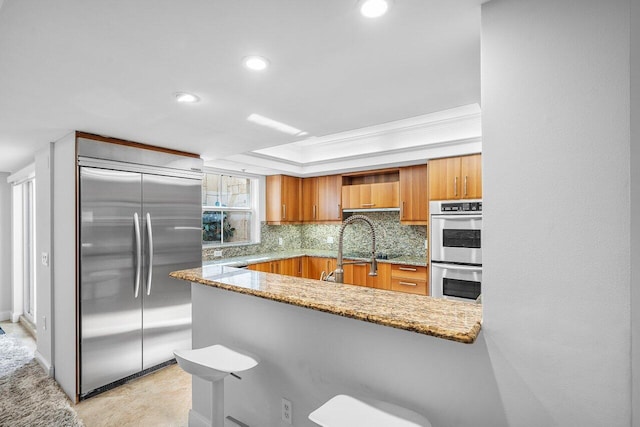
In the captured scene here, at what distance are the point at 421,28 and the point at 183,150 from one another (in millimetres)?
2735

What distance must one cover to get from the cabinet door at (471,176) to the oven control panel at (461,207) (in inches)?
3.9

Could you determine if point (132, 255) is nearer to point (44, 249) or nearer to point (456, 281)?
point (44, 249)

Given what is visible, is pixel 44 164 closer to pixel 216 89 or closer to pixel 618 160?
pixel 216 89

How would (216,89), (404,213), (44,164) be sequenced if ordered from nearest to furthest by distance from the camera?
(216,89)
(44,164)
(404,213)

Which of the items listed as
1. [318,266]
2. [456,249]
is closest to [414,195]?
[456,249]

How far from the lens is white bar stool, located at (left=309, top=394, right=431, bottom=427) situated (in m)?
1.17

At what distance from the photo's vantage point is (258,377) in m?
1.91

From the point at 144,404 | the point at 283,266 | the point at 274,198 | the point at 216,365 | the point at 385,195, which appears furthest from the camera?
the point at 274,198

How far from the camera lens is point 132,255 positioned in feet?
9.68

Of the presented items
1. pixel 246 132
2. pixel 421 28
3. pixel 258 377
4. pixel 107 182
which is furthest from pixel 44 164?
pixel 421 28

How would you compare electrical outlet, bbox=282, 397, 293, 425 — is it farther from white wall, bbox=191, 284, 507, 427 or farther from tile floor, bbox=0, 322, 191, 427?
tile floor, bbox=0, 322, 191, 427

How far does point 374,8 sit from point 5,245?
5868mm

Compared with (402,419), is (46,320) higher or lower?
lower

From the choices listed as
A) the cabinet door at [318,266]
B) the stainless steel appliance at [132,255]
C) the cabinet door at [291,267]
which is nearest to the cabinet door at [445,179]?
the cabinet door at [318,266]
